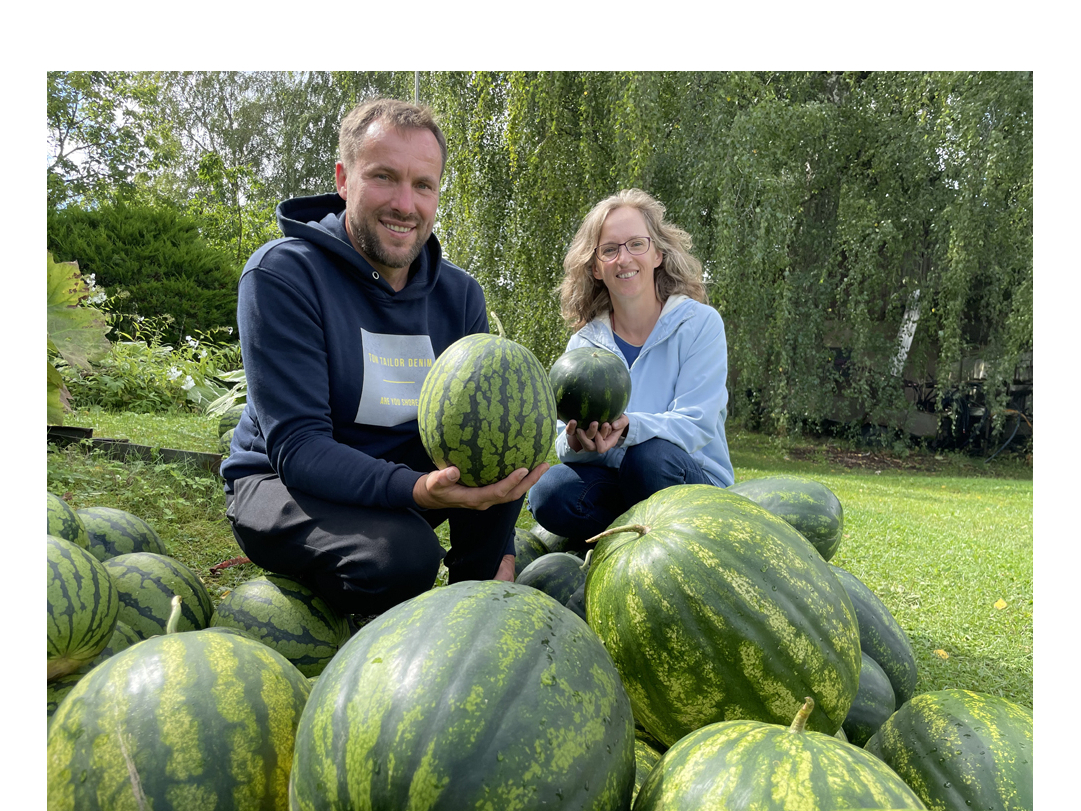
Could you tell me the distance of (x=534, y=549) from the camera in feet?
10.5

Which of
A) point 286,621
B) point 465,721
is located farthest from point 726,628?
point 286,621

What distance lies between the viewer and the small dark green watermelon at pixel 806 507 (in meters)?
2.88

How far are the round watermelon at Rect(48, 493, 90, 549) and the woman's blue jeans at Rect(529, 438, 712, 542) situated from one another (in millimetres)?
1751

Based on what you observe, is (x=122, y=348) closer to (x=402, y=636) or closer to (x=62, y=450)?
Answer: (x=62, y=450)

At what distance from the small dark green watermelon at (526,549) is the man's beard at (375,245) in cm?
131

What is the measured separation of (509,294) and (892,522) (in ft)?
16.8

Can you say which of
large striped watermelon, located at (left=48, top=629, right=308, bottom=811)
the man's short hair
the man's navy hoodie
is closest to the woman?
the man's navy hoodie

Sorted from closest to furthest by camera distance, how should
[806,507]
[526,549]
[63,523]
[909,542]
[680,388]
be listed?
1. [63,523]
2. [806,507]
3. [526,549]
4. [680,388]
5. [909,542]

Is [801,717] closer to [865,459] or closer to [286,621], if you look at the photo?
[286,621]

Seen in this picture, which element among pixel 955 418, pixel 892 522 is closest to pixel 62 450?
pixel 892 522

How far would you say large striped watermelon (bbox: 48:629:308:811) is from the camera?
3.49ft

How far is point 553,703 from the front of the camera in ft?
3.49

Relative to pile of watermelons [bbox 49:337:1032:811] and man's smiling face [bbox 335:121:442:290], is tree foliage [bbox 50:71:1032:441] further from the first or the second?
pile of watermelons [bbox 49:337:1032:811]

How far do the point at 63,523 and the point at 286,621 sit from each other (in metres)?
0.65
